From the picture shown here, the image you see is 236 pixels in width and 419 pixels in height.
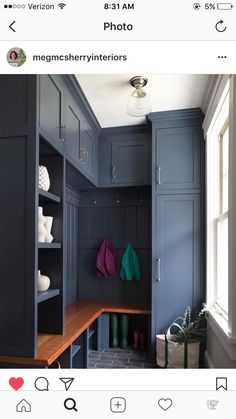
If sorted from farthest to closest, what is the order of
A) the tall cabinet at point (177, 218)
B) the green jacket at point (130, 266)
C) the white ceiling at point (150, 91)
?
the green jacket at point (130, 266), the tall cabinet at point (177, 218), the white ceiling at point (150, 91)

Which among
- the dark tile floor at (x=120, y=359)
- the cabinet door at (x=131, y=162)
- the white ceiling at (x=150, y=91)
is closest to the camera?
the white ceiling at (x=150, y=91)

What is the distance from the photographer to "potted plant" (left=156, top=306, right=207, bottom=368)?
69.4 inches

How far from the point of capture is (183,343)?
1.81m

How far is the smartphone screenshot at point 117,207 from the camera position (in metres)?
0.48

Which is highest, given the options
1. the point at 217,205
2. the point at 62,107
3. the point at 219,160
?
the point at 62,107

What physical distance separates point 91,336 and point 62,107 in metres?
1.91
